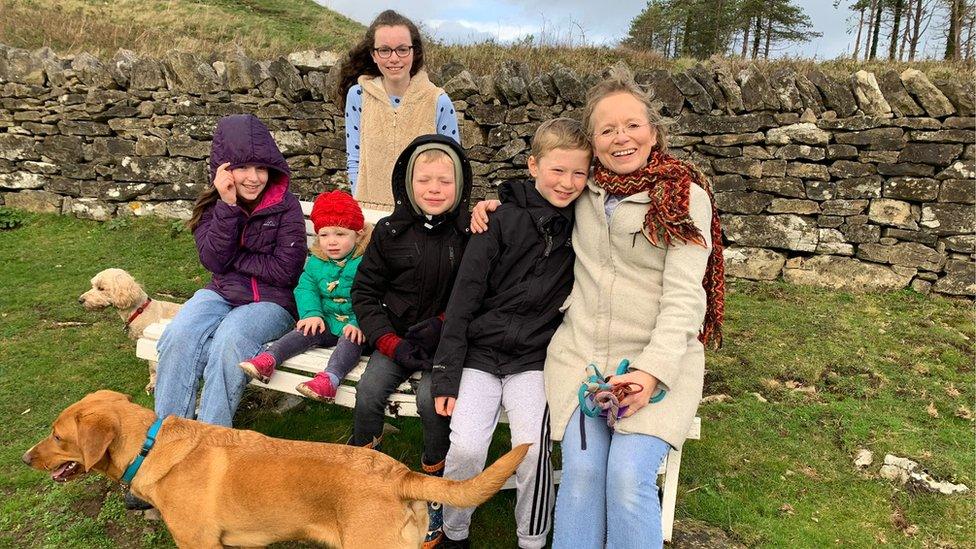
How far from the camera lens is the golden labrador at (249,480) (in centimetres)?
223

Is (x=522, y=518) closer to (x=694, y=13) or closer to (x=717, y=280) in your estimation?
(x=717, y=280)

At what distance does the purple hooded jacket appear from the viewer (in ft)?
11.4

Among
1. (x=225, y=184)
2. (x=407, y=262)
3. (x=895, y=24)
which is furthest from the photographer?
(x=895, y=24)

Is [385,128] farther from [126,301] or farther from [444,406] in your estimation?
[126,301]

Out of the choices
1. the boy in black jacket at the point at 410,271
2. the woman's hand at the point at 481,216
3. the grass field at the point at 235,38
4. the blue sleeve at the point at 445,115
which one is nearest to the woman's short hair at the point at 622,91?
the woman's hand at the point at 481,216

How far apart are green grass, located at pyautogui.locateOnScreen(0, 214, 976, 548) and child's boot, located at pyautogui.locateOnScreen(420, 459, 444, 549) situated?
355 millimetres

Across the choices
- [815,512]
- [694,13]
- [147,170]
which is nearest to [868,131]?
[815,512]

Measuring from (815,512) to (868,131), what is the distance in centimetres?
443

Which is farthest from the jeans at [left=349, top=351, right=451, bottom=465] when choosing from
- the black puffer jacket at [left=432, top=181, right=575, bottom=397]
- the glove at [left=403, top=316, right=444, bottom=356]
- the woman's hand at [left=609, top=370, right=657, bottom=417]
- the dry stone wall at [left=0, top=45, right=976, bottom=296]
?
the dry stone wall at [left=0, top=45, right=976, bottom=296]

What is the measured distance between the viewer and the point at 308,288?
11.5ft

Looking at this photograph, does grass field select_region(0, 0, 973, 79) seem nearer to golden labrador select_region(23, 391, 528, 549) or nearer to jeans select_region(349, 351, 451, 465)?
jeans select_region(349, 351, 451, 465)

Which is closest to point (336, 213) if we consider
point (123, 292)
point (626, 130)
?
point (626, 130)

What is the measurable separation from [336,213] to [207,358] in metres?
1.04

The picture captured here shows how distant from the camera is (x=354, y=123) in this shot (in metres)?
4.41
